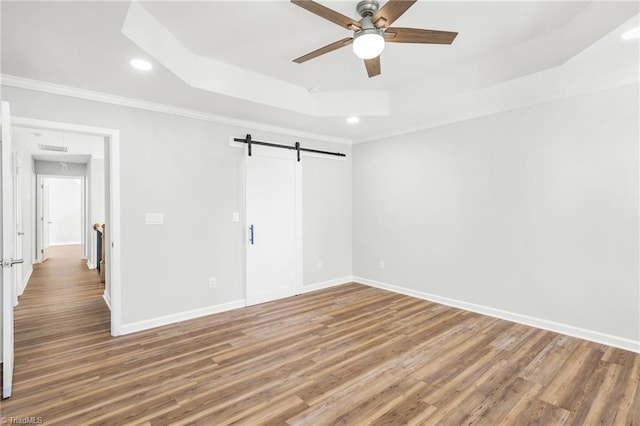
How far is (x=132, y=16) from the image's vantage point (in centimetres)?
223

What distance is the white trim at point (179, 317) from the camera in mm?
3441

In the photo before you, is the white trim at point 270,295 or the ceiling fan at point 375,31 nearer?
the ceiling fan at point 375,31

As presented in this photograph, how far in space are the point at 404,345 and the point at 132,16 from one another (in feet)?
11.8

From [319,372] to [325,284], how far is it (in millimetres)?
2705

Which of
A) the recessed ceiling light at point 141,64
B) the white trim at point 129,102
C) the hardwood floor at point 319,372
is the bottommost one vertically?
the hardwood floor at point 319,372

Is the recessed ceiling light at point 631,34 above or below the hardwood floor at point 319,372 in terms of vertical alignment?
above

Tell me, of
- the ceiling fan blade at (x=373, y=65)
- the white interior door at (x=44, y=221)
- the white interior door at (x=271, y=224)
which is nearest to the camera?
the ceiling fan blade at (x=373, y=65)

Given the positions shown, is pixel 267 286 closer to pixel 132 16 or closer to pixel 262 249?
pixel 262 249

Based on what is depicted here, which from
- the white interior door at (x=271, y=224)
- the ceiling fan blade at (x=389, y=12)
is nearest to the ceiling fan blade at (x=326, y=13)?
the ceiling fan blade at (x=389, y=12)

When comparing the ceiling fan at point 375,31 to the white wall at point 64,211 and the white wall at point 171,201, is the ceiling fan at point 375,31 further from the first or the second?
the white wall at point 64,211

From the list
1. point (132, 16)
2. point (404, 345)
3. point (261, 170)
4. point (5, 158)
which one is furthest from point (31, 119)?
point (404, 345)

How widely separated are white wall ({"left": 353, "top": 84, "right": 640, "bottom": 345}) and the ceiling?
400 millimetres

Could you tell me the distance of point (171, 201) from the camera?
3730 mm

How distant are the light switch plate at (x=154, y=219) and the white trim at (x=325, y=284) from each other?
7.60ft
